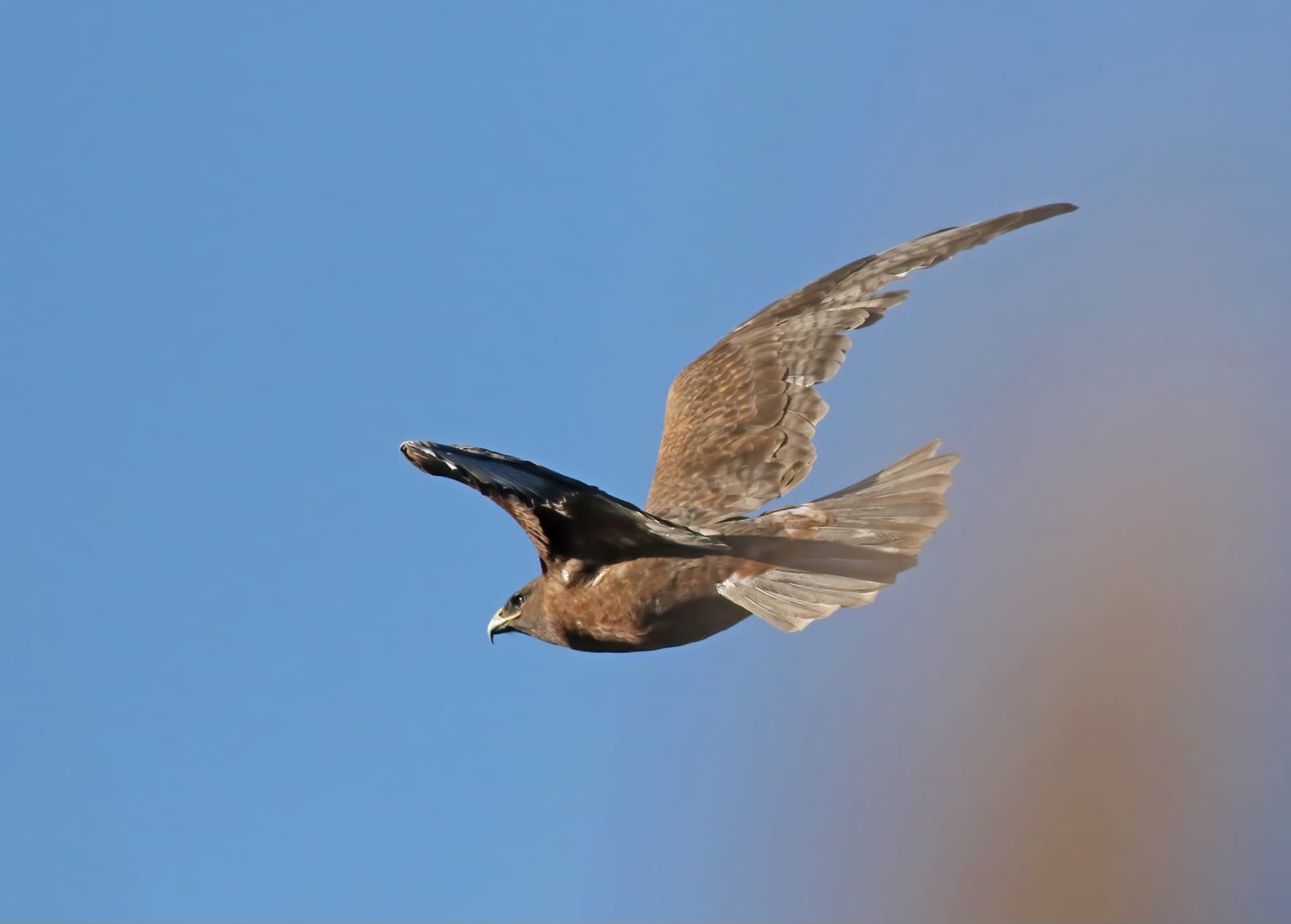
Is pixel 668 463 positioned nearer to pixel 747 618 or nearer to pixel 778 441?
pixel 778 441

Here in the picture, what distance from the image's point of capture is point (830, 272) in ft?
29.3

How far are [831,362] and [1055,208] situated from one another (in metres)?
1.66

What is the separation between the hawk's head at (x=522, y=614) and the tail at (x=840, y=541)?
1.07 metres

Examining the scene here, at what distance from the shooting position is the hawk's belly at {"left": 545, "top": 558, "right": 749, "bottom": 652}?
7.31 m

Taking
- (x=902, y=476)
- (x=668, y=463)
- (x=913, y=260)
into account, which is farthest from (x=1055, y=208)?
(x=668, y=463)

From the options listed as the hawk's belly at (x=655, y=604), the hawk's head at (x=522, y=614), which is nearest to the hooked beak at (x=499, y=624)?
the hawk's head at (x=522, y=614)

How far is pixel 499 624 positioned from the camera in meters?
8.41

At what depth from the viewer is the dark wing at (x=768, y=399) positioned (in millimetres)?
8477

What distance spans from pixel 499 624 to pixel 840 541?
6.84ft

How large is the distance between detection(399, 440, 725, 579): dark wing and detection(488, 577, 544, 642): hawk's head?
24cm

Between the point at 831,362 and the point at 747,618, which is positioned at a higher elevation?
the point at 831,362

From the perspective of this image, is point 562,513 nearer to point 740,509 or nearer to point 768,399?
point 740,509

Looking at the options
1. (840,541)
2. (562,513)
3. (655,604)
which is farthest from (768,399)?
(562,513)

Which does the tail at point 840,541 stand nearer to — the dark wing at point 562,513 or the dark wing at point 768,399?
the dark wing at point 562,513
